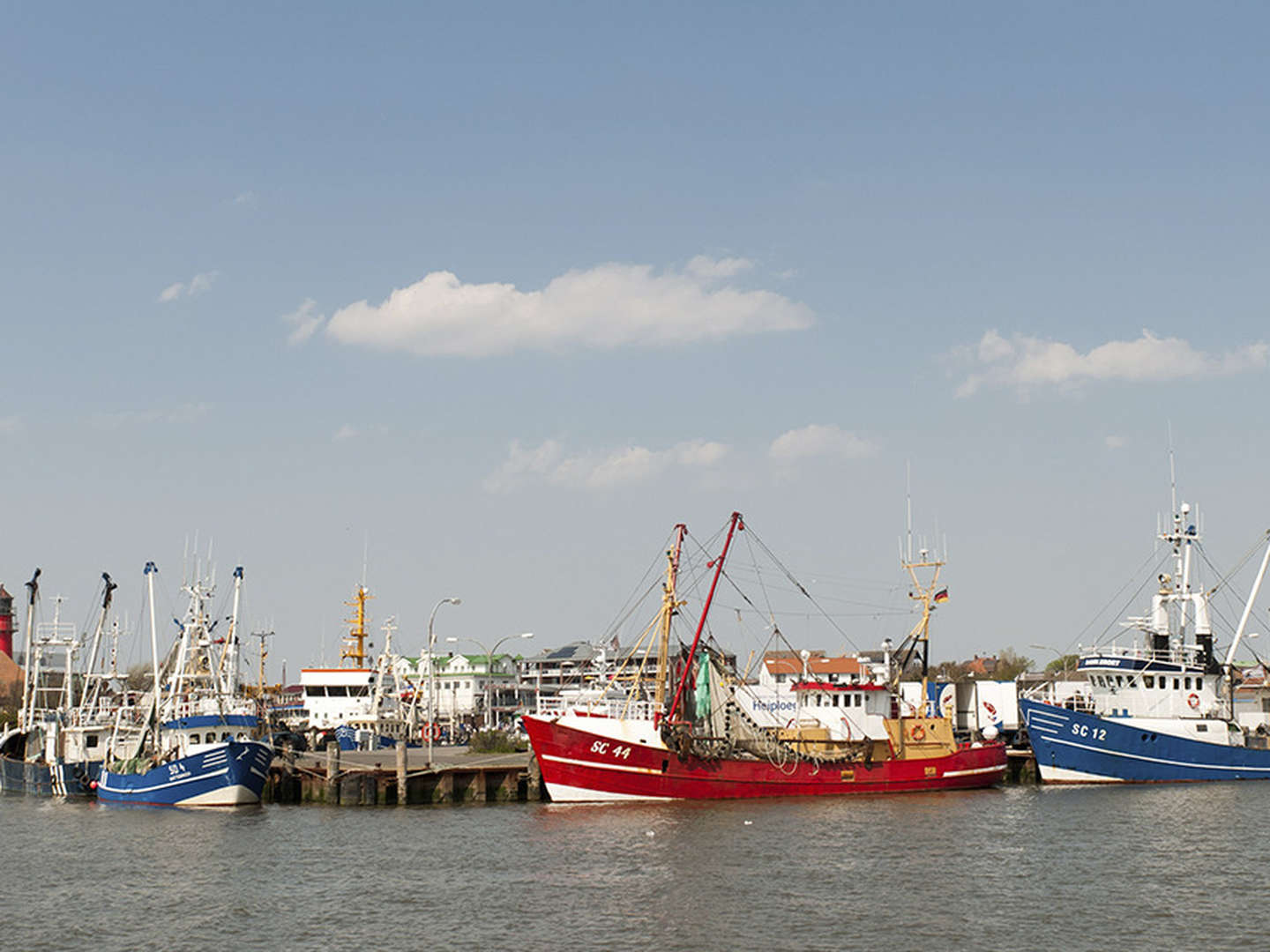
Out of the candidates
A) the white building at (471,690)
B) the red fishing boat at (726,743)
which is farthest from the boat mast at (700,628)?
the white building at (471,690)

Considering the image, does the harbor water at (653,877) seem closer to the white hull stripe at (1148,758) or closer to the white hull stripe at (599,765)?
the white hull stripe at (599,765)

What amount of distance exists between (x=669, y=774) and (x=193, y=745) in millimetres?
23240

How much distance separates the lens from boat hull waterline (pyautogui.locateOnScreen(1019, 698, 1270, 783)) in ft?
218

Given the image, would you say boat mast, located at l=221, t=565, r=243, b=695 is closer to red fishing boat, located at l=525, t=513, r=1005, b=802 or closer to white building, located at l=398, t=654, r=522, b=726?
red fishing boat, located at l=525, t=513, r=1005, b=802

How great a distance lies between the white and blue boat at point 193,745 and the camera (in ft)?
193

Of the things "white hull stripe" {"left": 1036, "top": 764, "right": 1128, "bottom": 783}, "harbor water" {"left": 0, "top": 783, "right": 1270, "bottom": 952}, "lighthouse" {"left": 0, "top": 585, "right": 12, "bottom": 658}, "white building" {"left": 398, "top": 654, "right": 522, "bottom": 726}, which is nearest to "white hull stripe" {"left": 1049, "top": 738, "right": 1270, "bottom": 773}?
"white hull stripe" {"left": 1036, "top": 764, "right": 1128, "bottom": 783}

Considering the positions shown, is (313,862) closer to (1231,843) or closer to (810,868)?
(810,868)

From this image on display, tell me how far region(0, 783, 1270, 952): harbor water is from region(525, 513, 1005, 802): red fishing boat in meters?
1.78

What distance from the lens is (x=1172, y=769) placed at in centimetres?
6700

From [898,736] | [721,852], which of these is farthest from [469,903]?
[898,736]

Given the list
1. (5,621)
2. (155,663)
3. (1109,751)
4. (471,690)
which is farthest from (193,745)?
(471,690)

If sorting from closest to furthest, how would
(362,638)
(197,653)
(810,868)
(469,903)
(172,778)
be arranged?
(469,903) < (810,868) < (172,778) < (197,653) < (362,638)

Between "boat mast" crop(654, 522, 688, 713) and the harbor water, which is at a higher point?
"boat mast" crop(654, 522, 688, 713)

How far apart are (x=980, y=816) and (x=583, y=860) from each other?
18948 millimetres
